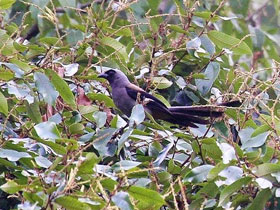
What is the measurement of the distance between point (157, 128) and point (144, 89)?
0.79m

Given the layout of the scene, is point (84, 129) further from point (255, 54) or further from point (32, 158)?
point (255, 54)

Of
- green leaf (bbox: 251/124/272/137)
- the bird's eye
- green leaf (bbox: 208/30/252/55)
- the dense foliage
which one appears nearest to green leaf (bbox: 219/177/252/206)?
the dense foliage

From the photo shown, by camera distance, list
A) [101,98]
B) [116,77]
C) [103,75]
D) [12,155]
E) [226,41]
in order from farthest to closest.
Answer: [116,77], [103,75], [226,41], [101,98], [12,155]

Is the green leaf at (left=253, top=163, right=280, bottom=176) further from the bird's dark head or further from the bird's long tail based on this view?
the bird's dark head

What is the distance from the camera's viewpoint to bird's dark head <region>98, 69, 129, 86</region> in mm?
4645

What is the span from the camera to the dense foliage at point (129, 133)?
306 centimetres

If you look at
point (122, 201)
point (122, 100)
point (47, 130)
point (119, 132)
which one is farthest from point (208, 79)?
point (122, 201)

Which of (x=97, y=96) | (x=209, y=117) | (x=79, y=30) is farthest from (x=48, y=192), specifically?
(x=79, y=30)

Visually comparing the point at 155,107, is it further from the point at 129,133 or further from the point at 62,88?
the point at 129,133

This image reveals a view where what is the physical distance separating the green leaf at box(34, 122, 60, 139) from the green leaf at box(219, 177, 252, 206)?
745 millimetres

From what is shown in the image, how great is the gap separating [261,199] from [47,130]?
3.14 feet

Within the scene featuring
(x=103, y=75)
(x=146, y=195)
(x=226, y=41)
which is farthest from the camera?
(x=103, y=75)

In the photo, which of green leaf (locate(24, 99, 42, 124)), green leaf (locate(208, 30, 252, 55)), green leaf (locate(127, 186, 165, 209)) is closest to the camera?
green leaf (locate(127, 186, 165, 209))

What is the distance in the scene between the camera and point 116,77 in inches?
186
